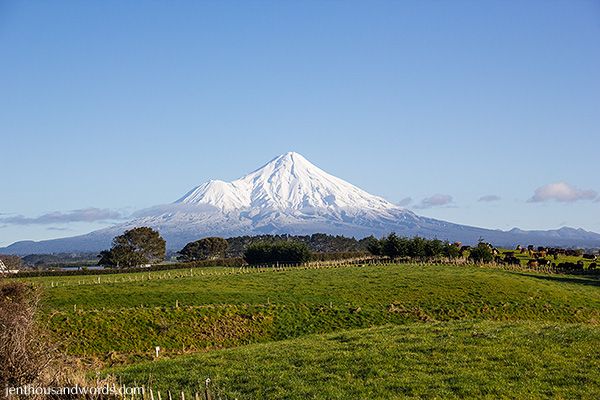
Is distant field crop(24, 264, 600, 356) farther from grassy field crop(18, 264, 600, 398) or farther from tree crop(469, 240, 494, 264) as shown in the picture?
tree crop(469, 240, 494, 264)

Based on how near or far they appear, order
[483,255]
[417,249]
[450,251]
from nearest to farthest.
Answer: [483,255] → [417,249] → [450,251]

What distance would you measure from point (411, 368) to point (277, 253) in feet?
245

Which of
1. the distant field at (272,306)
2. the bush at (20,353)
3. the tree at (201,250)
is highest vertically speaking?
the tree at (201,250)

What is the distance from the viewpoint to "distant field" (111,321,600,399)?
688 inches

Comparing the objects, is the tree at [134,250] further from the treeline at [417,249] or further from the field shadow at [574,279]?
the field shadow at [574,279]

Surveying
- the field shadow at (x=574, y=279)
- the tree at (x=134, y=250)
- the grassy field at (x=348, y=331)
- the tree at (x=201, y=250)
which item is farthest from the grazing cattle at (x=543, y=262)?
the tree at (x=201, y=250)

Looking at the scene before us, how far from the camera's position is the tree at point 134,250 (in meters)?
113

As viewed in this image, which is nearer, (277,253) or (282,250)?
(282,250)

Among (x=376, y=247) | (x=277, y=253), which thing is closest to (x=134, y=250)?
(x=277, y=253)

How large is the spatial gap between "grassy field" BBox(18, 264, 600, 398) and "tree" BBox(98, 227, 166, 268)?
55.8 meters

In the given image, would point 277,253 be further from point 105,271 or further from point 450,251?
point 450,251

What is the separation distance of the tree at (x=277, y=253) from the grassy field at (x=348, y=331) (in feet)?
71.2

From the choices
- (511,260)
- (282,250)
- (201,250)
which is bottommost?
(511,260)

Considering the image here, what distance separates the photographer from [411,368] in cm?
1992
